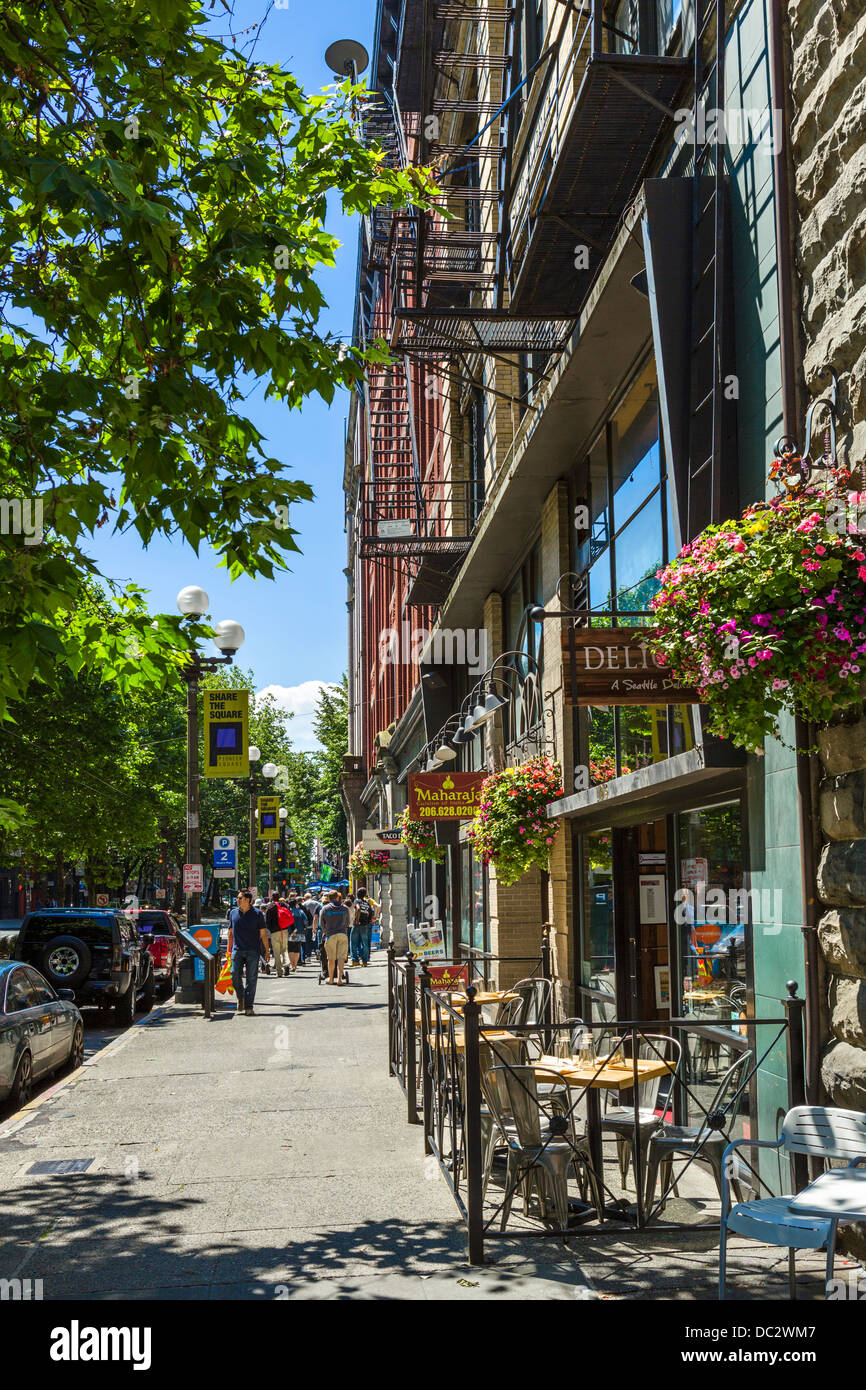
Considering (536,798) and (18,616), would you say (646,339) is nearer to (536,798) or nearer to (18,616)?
(536,798)

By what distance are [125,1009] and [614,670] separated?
13552mm

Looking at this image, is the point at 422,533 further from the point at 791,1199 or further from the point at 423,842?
the point at 791,1199

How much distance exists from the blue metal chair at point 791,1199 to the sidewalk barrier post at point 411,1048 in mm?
5119

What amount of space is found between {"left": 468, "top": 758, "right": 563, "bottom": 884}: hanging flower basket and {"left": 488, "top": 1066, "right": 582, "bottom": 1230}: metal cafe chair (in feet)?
20.0

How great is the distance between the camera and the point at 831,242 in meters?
6.34

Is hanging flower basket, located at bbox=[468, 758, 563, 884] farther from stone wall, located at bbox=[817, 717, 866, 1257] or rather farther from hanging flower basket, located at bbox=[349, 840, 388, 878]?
hanging flower basket, located at bbox=[349, 840, 388, 878]

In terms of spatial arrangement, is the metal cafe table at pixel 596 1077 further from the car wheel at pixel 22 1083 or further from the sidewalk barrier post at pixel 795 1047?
the car wheel at pixel 22 1083

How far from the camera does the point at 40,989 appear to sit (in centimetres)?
1288

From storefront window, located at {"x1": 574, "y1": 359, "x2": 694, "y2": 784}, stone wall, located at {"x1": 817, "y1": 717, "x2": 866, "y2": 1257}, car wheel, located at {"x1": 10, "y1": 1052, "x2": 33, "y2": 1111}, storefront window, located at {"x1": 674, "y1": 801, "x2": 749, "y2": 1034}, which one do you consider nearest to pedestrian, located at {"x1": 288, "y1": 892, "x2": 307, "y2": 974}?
car wheel, located at {"x1": 10, "y1": 1052, "x2": 33, "y2": 1111}

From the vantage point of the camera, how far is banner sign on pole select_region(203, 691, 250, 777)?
23.7 metres

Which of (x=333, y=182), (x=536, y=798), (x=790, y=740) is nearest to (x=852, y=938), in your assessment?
(x=790, y=740)

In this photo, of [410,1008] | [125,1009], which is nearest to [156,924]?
[125,1009]

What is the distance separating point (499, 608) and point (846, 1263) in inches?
519

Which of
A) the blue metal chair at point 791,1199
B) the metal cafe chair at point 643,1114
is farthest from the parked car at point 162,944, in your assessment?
the blue metal chair at point 791,1199
